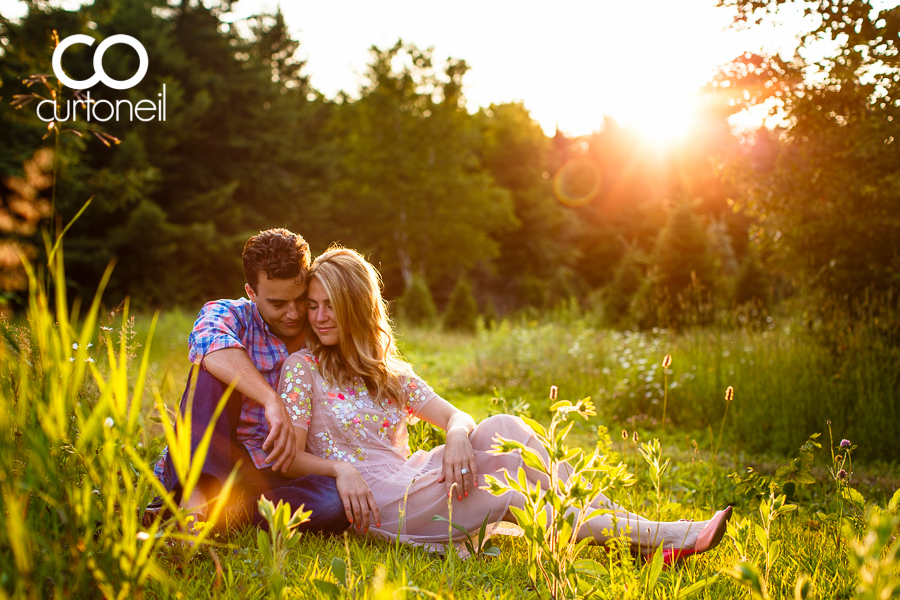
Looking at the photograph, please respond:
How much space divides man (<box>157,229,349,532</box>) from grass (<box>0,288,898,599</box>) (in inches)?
6.8

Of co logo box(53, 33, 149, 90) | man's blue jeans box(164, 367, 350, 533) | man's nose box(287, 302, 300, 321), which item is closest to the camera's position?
man's blue jeans box(164, 367, 350, 533)

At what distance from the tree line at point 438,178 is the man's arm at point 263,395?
854 mm

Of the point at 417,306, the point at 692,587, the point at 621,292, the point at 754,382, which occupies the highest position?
the point at 621,292

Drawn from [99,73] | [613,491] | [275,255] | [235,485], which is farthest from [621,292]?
[235,485]

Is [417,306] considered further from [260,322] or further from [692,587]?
[692,587]

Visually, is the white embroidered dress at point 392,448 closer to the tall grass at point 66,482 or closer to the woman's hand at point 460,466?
the woman's hand at point 460,466

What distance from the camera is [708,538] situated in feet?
6.93

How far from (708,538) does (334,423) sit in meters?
1.57

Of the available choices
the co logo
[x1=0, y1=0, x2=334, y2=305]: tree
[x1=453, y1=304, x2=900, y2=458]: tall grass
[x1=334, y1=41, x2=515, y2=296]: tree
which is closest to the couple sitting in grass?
the co logo

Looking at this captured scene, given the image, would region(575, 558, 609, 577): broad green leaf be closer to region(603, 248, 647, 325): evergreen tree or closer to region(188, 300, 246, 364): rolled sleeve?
region(188, 300, 246, 364): rolled sleeve

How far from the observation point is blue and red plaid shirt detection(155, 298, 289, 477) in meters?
2.54

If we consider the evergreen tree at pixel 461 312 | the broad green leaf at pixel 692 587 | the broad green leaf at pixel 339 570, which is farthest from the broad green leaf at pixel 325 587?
the evergreen tree at pixel 461 312

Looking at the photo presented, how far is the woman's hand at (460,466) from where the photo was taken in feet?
7.77

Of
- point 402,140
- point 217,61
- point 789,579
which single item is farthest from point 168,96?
point 789,579
